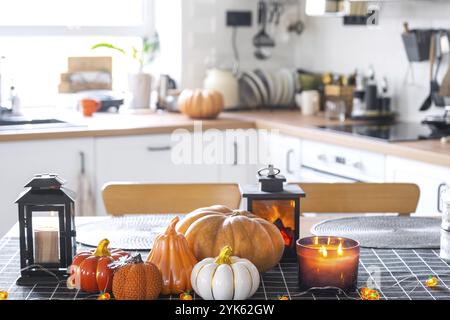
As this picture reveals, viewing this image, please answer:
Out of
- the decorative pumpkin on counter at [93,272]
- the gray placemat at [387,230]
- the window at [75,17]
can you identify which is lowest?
the gray placemat at [387,230]

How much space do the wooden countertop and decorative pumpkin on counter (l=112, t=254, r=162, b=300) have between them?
1779 millimetres

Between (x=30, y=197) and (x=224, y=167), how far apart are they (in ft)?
8.31

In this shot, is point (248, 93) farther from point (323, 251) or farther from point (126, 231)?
point (323, 251)

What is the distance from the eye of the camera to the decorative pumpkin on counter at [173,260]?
5.08ft

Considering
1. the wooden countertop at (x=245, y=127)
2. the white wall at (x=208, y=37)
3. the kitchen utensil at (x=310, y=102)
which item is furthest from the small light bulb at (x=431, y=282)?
the white wall at (x=208, y=37)

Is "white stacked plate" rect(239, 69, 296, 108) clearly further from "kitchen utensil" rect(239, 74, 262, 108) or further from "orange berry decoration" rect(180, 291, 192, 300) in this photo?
"orange berry decoration" rect(180, 291, 192, 300)

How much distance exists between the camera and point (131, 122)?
4070 mm

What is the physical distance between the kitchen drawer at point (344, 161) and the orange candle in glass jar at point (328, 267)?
1866 mm

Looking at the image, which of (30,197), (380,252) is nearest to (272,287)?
(380,252)

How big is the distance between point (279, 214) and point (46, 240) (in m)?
0.49

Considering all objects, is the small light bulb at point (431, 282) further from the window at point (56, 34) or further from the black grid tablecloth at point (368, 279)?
Answer: the window at point (56, 34)

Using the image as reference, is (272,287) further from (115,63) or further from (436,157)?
(115,63)

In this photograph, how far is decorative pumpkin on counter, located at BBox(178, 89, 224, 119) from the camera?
4156mm

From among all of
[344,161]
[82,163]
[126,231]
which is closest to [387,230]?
[126,231]
